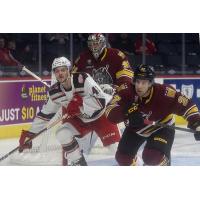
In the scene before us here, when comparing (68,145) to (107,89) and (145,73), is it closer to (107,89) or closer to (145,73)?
(107,89)

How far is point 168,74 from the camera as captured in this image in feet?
13.9

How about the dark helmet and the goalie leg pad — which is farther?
the goalie leg pad

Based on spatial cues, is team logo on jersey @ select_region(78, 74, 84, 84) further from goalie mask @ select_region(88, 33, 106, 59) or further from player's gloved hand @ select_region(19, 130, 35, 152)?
player's gloved hand @ select_region(19, 130, 35, 152)

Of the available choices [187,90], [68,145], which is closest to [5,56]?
[68,145]

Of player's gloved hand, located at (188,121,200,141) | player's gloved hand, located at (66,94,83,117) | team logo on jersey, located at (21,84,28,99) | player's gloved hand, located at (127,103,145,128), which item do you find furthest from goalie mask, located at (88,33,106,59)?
player's gloved hand, located at (188,121,200,141)

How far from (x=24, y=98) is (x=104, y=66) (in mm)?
689

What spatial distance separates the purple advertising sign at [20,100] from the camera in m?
4.29

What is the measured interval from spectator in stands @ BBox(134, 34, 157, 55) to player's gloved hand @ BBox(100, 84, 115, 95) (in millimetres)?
289

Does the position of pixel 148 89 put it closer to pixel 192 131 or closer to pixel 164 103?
pixel 164 103

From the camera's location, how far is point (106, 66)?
423 cm

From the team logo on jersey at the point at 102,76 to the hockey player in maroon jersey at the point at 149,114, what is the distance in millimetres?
143

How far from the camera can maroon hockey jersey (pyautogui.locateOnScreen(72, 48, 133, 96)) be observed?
13.7 feet

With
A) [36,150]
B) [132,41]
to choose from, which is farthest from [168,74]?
[36,150]

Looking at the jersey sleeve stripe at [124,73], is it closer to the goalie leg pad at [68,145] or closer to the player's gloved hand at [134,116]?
the player's gloved hand at [134,116]
